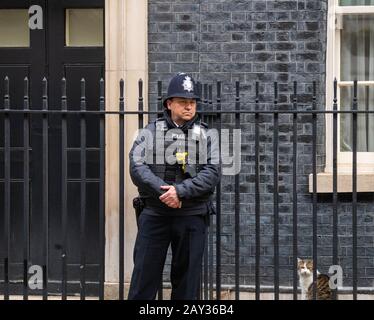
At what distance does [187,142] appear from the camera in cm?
552

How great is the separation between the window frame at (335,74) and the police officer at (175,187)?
7.68ft

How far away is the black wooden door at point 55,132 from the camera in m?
7.90

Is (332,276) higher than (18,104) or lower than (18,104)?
lower

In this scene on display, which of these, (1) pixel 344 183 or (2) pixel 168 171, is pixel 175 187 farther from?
(1) pixel 344 183

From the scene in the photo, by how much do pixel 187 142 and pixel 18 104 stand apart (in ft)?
9.72

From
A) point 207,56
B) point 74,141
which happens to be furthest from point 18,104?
point 207,56

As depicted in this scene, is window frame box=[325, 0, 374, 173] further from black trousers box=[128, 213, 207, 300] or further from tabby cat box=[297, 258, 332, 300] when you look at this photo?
black trousers box=[128, 213, 207, 300]

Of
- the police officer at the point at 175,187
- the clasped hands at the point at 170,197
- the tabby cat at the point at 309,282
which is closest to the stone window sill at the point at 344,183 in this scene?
the tabby cat at the point at 309,282

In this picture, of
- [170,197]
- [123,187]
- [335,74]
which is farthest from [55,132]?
[170,197]

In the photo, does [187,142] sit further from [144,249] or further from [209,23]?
[209,23]

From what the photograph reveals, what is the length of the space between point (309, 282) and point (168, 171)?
6.76ft

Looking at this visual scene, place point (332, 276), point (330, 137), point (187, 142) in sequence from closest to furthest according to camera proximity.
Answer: point (187, 142)
point (332, 276)
point (330, 137)

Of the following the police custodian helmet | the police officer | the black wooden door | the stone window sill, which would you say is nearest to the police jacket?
the police officer

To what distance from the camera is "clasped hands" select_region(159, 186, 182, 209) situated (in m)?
5.34
